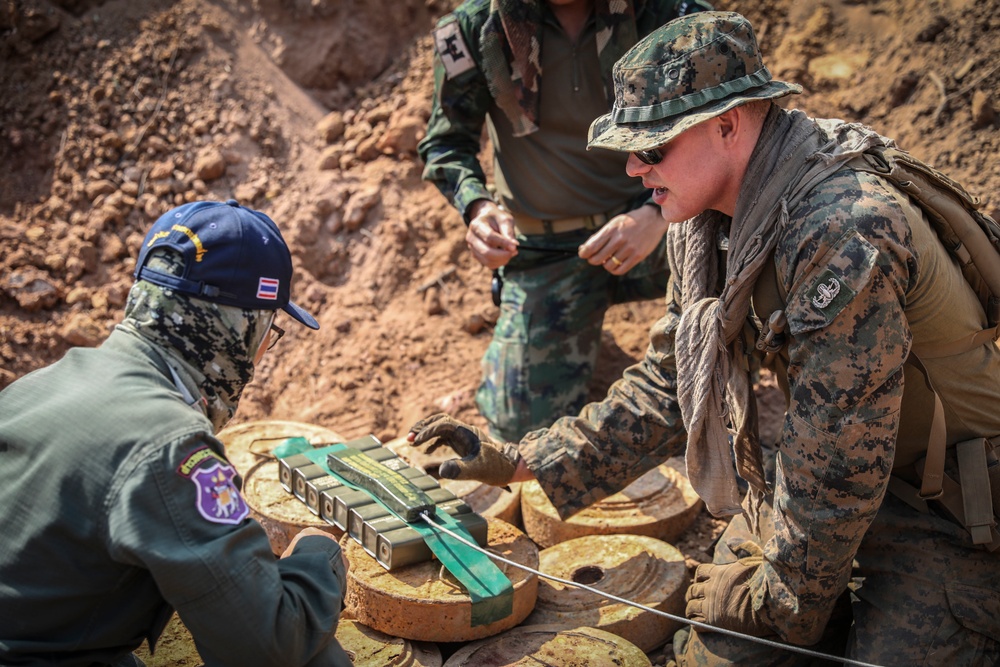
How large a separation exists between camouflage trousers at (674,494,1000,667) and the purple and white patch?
68.9 inches

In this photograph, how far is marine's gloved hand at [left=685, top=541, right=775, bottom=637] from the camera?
305 cm

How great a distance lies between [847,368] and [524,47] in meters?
2.73

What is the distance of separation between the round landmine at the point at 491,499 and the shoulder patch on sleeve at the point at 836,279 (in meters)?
1.83

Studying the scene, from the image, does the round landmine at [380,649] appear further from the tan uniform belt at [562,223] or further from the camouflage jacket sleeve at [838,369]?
the tan uniform belt at [562,223]

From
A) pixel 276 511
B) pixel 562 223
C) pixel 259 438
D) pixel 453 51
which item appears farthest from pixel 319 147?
pixel 276 511

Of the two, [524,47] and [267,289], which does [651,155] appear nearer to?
[267,289]

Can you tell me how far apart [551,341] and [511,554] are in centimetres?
170

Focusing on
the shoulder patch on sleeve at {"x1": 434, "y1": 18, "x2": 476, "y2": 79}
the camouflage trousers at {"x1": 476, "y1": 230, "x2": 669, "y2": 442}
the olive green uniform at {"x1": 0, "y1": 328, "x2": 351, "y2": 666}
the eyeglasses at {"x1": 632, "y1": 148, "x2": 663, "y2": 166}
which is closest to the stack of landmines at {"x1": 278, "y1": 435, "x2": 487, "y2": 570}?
the olive green uniform at {"x1": 0, "y1": 328, "x2": 351, "y2": 666}

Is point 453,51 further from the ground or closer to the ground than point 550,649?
further from the ground

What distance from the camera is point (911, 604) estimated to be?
294cm

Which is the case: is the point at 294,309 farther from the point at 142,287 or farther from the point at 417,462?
the point at 417,462

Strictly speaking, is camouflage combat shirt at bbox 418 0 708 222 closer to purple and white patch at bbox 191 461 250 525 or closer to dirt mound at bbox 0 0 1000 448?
dirt mound at bbox 0 0 1000 448

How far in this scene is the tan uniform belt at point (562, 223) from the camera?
5020 mm

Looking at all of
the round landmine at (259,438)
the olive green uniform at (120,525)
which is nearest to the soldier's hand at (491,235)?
the round landmine at (259,438)
